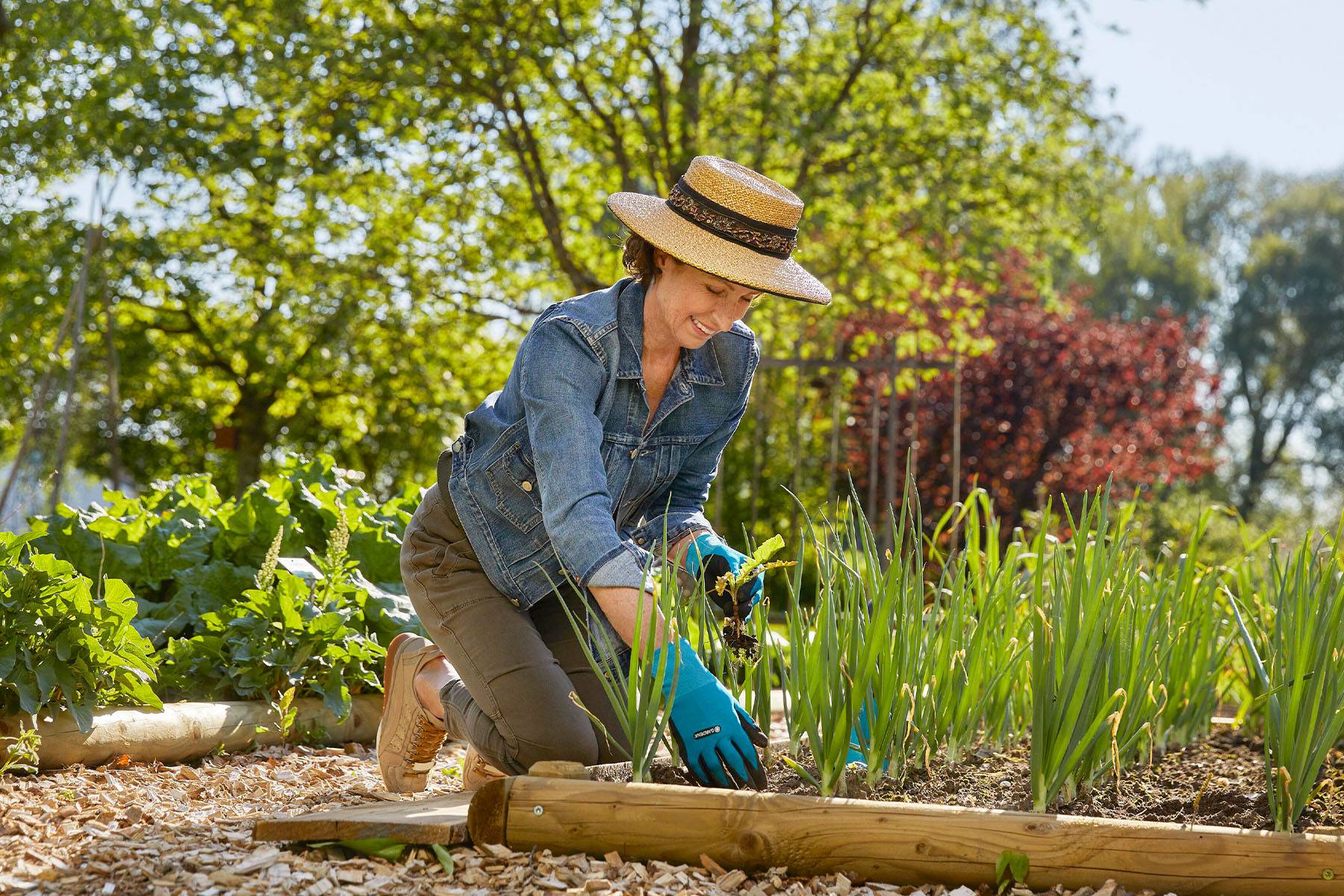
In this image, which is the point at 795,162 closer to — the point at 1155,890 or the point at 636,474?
the point at 636,474

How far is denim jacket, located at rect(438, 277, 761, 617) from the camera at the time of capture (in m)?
2.01

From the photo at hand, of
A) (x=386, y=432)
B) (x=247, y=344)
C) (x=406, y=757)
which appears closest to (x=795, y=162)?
(x=247, y=344)

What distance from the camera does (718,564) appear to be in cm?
237

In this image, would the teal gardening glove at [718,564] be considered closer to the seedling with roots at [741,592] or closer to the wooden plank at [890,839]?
the seedling with roots at [741,592]

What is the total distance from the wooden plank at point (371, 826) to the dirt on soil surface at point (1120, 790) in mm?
429

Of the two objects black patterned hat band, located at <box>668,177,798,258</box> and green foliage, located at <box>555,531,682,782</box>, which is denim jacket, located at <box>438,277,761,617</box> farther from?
black patterned hat band, located at <box>668,177,798,258</box>

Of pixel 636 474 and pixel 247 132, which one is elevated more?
pixel 247 132

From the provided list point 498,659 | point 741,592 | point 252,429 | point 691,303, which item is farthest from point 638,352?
point 252,429

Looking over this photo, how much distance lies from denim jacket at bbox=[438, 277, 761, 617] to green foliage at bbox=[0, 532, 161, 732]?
767 mm

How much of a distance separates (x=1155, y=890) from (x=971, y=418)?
8548 mm

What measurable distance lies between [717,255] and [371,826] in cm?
115

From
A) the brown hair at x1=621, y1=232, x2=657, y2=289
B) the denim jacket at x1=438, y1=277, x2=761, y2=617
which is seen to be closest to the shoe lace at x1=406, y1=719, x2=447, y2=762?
the denim jacket at x1=438, y1=277, x2=761, y2=617

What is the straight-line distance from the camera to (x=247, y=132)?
728 centimetres

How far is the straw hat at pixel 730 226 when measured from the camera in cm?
215
